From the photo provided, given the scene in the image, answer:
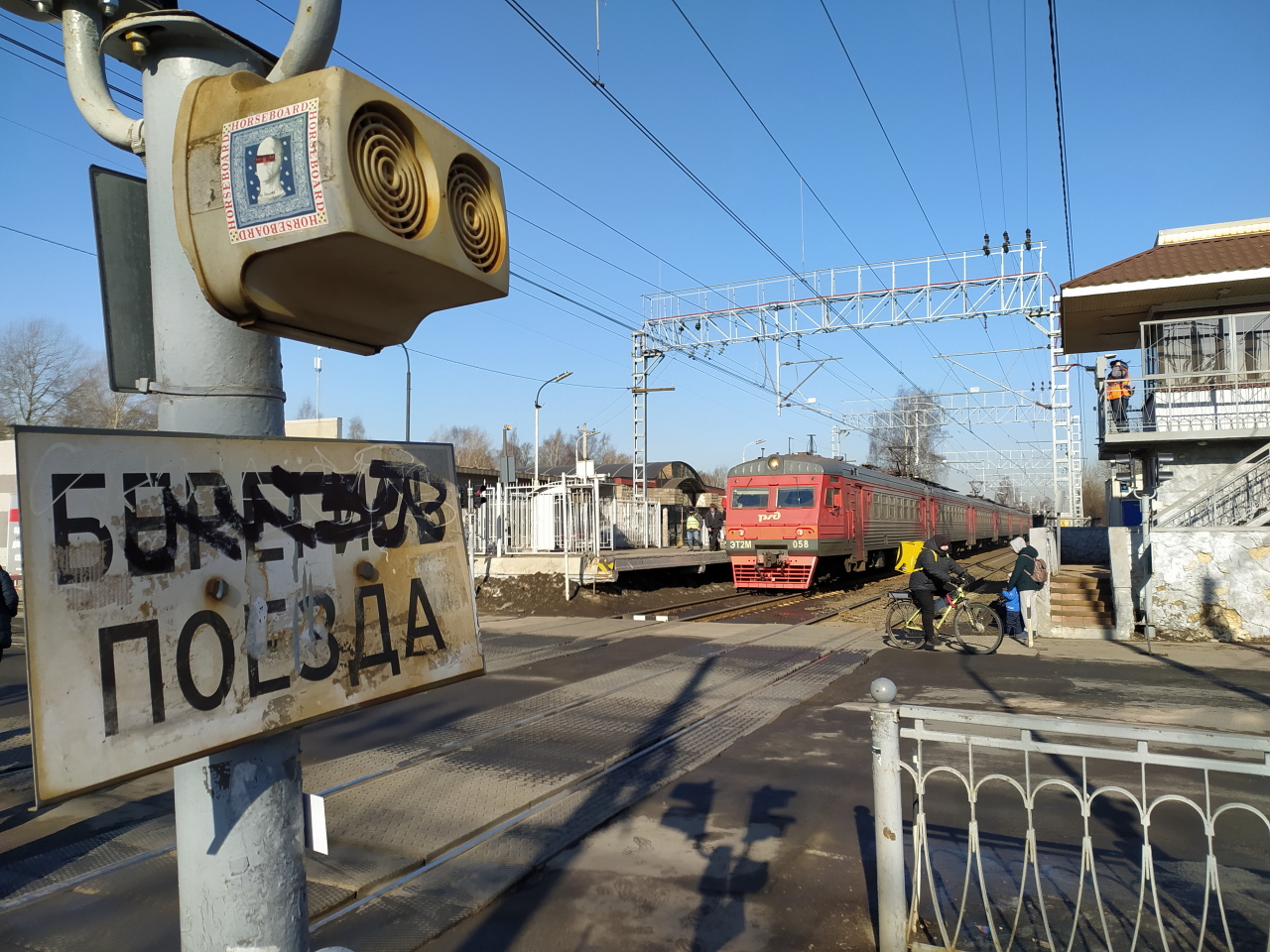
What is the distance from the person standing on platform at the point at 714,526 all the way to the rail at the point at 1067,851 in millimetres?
23088

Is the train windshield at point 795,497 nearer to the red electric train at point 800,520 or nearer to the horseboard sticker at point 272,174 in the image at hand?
the red electric train at point 800,520

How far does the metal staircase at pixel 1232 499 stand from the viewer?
14.5 metres

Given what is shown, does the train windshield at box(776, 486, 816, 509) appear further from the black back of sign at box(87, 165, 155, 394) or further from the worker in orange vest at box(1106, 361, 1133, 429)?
the black back of sign at box(87, 165, 155, 394)

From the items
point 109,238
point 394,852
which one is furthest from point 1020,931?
point 109,238

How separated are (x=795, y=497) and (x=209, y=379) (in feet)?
67.9

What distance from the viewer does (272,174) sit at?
150cm

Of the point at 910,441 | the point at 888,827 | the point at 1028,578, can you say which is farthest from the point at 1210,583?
the point at 910,441

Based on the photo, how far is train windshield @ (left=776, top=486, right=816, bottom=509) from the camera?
21522 mm

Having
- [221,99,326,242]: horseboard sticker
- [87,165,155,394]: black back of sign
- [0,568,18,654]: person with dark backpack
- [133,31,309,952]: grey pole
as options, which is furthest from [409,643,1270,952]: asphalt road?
[0,568,18,654]: person with dark backpack

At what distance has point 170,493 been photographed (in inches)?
59.4

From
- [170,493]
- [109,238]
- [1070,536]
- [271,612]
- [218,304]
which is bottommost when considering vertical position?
[1070,536]

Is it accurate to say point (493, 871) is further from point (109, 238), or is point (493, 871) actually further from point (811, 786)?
point (109, 238)

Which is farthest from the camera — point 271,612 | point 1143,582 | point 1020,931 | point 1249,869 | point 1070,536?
point 1070,536

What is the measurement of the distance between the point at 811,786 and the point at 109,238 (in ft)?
19.2
